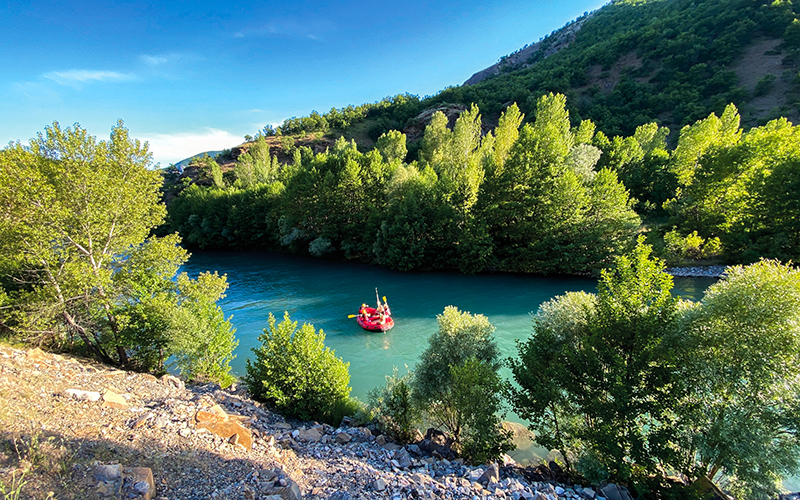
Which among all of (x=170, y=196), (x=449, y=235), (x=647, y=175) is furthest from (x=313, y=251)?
(x=170, y=196)

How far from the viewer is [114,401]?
10516mm

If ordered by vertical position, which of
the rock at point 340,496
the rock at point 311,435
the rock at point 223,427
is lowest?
the rock at point 311,435

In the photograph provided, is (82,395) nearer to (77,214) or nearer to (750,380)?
(77,214)

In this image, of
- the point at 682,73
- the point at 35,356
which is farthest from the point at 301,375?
the point at 682,73

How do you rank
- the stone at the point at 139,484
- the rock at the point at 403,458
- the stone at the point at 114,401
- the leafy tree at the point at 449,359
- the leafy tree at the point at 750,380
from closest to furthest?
the stone at the point at 139,484, the leafy tree at the point at 750,380, the stone at the point at 114,401, the rock at the point at 403,458, the leafy tree at the point at 449,359

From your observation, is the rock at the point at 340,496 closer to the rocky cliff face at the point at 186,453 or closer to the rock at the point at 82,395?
the rocky cliff face at the point at 186,453

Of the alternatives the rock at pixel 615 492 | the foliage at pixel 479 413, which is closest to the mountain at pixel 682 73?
the foliage at pixel 479 413

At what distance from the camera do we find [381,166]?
53.4 meters

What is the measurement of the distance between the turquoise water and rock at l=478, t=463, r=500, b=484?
891cm

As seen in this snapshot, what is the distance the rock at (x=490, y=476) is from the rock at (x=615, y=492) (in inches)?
133

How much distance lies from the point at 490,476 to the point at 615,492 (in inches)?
154

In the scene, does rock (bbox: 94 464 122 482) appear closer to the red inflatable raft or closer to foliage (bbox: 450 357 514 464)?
foliage (bbox: 450 357 514 464)

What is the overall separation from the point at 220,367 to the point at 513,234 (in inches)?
1346

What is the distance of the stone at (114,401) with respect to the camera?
1027 centimetres
